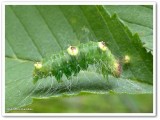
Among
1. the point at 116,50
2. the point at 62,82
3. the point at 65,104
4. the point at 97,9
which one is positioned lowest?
the point at 65,104

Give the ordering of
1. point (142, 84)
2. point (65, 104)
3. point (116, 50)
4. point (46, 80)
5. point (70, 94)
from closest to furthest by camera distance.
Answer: point (70, 94), point (142, 84), point (116, 50), point (46, 80), point (65, 104)

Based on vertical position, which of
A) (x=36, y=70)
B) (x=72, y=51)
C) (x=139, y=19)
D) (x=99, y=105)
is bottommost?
(x=99, y=105)

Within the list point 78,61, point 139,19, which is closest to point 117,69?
point 78,61

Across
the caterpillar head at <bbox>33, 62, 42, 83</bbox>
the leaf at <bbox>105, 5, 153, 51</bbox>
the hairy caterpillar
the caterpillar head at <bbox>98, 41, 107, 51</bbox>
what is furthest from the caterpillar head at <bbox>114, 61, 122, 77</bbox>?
the caterpillar head at <bbox>33, 62, 42, 83</bbox>

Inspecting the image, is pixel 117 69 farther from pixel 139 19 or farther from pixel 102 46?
pixel 139 19

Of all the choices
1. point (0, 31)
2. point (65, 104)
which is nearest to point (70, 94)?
point (0, 31)

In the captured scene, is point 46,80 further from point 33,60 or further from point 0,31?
point 0,31
